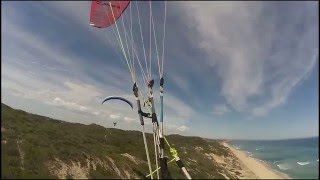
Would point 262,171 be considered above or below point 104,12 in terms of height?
below

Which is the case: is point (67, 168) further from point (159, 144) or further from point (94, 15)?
point (159, 144)

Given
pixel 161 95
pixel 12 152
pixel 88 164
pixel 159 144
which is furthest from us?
pixel 88 164

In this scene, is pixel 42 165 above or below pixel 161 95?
below

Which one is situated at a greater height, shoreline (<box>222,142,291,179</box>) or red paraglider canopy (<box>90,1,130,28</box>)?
red paraglider canopy (<box>90,1,130,28</box>)

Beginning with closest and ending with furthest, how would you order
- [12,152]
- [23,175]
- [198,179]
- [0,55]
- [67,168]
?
[0,55] → [23,175] → [12,152] → [67,168] → [198,179]

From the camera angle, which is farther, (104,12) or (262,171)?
(262,171)

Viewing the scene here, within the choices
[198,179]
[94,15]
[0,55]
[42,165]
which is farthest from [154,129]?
[198,179]

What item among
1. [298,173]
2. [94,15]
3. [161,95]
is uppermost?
[94,15]

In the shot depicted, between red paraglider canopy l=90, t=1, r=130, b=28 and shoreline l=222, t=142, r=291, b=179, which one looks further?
shoreline l=222, t=142, r=291, b=179
